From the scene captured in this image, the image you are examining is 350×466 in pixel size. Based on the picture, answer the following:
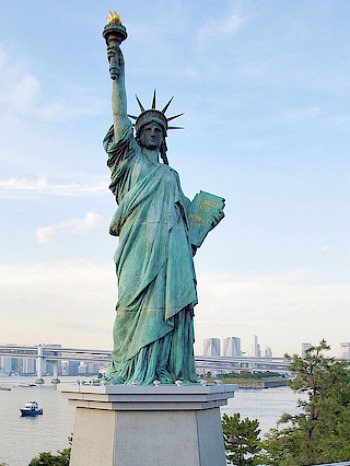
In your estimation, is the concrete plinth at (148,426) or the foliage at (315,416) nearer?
the concrete plinth at (148,426)

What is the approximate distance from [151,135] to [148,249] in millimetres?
1429

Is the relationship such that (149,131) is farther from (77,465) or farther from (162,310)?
(77,465)

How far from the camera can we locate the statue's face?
272 inches

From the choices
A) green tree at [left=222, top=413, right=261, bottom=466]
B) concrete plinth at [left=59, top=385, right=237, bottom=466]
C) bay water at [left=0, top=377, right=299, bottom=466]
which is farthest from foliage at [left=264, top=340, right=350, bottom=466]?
bay water at [left=0, top=377, right=299, bottom=466]

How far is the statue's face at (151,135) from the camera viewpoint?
6910 millimetres

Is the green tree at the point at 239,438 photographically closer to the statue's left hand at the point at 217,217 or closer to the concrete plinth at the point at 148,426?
the statue's left hand at the point at 217,217

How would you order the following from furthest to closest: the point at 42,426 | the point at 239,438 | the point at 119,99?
1. the point at 42,426
2. the point at 239,438
3. the point at 119,99

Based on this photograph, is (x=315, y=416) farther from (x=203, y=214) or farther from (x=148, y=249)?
(x=148, y=249)

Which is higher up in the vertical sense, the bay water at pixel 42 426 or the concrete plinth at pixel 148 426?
the concrete plinth at pixel 148 426

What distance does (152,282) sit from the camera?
20.3 ft

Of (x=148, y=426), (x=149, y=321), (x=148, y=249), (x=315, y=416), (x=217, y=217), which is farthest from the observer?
(x=315, y=416)

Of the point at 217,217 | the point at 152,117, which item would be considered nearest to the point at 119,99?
the point at 152,117

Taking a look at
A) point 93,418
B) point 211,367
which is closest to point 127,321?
point 93,418

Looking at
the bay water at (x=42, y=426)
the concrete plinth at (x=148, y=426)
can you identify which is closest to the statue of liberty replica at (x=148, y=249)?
the concrete plinth at (x=148, y=426)
